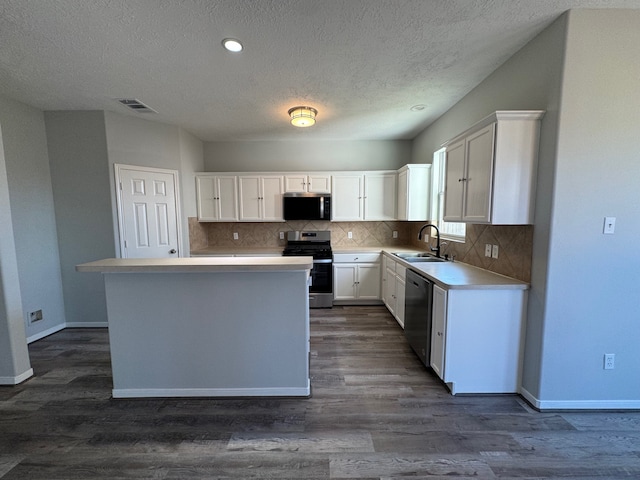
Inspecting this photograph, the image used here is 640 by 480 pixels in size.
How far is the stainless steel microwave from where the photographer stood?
4.29 m

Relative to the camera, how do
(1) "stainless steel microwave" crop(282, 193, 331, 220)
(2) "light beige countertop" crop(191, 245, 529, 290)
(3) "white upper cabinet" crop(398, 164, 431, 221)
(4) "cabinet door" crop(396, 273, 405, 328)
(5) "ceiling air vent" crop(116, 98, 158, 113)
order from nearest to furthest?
(2) "light beige countertop" crop(191, 245, 529, 290)
(5) "ceiling air vent" crop(116, 98, 158, 113)
(4) "cabinet door" crop(396, 273, 405, 328)
(3) "white upper cabinet" crop(398, 164, 431, 221)
(1) "stainless steel microwave" crop(282, 193, 331, 220)

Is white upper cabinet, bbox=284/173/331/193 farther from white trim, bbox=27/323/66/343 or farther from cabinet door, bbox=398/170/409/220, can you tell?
white trim, bbox=27/323/66/343

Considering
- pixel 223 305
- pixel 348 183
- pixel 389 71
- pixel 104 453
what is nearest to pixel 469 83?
pixel 389 71

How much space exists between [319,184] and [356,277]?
1.62 metres

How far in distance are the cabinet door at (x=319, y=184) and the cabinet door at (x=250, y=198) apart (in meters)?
0.86

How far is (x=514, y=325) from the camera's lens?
6.77ft

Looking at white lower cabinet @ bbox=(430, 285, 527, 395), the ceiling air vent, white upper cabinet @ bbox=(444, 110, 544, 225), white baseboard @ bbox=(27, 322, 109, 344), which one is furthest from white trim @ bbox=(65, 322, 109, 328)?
white upper cabinet @ bbox=(444, 110, 544, 225)

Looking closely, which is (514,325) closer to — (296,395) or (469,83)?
(296,395)

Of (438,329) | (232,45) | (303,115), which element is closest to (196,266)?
(232,45)

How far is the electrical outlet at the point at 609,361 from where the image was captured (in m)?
1.88

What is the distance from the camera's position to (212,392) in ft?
6.93

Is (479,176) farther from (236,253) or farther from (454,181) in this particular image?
(236,253)

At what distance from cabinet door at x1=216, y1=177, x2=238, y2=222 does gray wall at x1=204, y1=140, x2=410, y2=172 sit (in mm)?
402

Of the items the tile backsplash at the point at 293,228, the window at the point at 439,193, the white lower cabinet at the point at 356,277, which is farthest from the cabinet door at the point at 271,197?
the window at the point at 439,193
